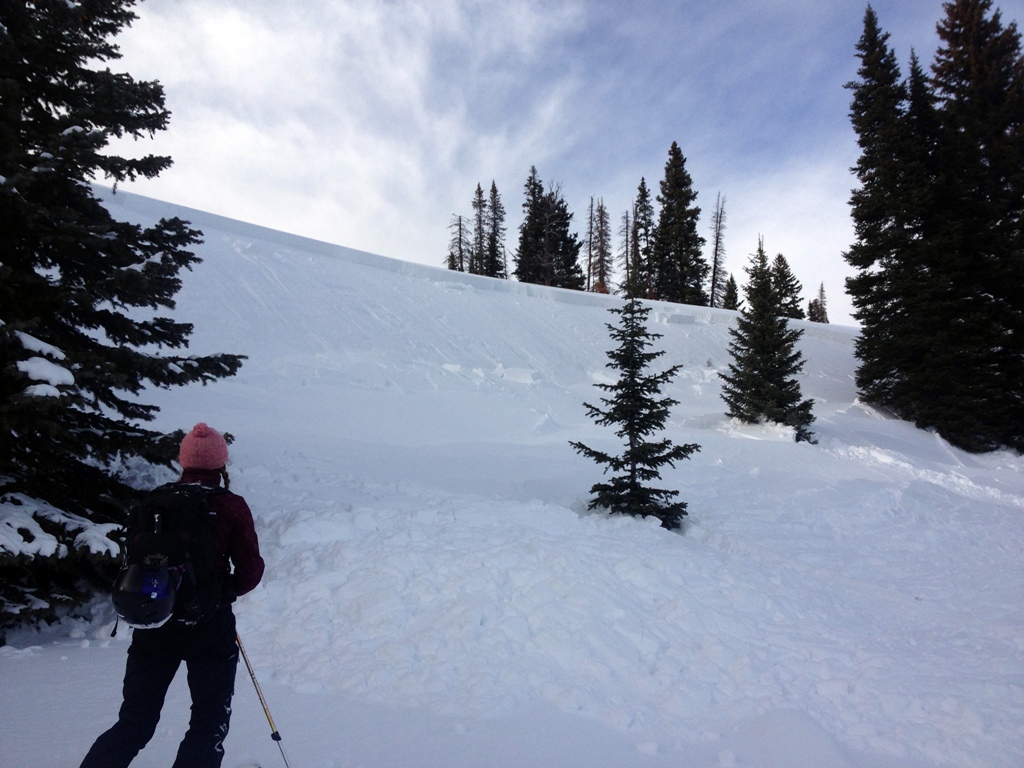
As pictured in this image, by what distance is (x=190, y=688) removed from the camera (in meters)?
2.42

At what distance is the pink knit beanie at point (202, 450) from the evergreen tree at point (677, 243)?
40140 millimetres

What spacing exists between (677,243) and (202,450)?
1587 inches

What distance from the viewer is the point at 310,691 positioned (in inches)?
149

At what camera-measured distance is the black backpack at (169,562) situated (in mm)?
2275

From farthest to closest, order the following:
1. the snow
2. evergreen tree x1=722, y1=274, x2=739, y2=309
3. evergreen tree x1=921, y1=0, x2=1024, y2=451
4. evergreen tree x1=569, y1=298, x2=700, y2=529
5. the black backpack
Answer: evergreen tree x1=722, y1=274, x2=739, y2=309 < evergreen tree x1=921, y1=0, x2=1024, y2=451 < evergreen tree x1=569, y1=298, x2=700, y2=529 < the snow < the black backpack

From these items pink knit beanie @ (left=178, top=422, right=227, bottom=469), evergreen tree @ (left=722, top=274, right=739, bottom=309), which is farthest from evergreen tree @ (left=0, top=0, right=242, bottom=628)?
evergreen tree @ (left=722, top=274, right=739, bottom=309)

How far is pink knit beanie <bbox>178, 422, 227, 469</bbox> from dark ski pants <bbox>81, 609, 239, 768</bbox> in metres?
0.77

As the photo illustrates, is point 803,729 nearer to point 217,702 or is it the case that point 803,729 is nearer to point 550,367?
point 217,702

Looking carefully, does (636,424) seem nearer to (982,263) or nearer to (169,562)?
(169,562)

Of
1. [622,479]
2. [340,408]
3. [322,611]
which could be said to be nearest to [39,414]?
[322,611]

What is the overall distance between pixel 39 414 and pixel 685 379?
22.2 m

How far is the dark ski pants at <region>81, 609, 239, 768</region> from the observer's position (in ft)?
7.57

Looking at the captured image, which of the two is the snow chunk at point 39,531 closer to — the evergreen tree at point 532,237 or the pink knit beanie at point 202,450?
the pink knit beanie at point 202,450

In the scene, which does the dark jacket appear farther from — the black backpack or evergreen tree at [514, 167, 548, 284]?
evergreen tree at [514, 167, 548, 284]
